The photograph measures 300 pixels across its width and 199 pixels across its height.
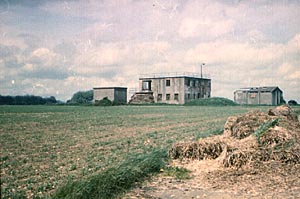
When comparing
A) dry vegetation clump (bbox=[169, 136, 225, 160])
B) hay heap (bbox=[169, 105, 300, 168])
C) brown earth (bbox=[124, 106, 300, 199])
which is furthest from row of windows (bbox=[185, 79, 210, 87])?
dry vegetation clump (bbox=[169, 136, 225, 160])

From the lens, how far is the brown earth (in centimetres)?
750

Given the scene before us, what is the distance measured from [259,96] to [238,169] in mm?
66661

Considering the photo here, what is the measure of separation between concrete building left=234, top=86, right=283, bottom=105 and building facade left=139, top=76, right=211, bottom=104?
24.4 feet

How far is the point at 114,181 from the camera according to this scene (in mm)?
7270

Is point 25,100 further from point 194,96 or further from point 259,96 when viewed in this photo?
point 259,96

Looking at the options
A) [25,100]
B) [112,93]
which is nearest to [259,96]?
[112,93]

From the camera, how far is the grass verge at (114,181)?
6.35 m

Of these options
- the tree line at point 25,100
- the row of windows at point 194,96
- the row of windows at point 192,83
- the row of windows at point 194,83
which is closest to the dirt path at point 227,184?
the tree line at point 25,100

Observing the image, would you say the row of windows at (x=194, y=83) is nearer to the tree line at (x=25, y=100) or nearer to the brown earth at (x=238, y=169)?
the tree line at (x=25, y=100)

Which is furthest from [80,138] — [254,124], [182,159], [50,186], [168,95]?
[168,95]

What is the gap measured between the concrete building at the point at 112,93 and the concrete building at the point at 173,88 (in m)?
3.36

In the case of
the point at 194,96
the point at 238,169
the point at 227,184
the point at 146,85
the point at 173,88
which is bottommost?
the point at 227,184

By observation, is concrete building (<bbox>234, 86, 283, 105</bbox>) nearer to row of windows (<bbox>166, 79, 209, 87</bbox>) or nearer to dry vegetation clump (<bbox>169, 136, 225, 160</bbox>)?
row of windows (<bbox>166, 79, 209, 87</bbox>)

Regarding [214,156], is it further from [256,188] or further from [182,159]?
[256,188]
